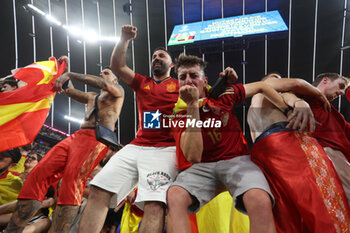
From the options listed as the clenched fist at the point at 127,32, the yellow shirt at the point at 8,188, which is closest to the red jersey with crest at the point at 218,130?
the clenched fist at the point at 127,32

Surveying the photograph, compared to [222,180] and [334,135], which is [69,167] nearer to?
[222,180]

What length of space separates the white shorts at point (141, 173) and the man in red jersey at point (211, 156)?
5.2 inches

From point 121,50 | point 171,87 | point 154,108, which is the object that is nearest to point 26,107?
point 121,50

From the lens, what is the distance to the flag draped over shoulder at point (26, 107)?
8.09 ft

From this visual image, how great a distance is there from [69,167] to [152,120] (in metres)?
1.00

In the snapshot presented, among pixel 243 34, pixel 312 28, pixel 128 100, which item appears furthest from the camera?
pixel 128 100

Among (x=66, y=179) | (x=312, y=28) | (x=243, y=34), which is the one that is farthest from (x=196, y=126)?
(x=312, y=28)

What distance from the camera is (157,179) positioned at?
1.61 meters

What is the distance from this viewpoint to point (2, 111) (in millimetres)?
2516

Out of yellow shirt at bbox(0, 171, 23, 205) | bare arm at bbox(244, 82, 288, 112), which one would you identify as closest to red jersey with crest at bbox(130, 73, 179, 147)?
bare arm at bbox(244, 82, 288, 112)

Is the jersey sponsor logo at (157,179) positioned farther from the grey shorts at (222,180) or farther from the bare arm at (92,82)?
the bare arm at (92,82)

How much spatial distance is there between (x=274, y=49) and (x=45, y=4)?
533 cm

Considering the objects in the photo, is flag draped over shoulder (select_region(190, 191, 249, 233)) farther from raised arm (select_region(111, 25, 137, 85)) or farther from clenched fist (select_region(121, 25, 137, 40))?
clenched fist (select_region(121, 25, 137, 40))

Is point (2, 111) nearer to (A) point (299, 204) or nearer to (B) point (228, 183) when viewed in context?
(B) point (228, 183)
